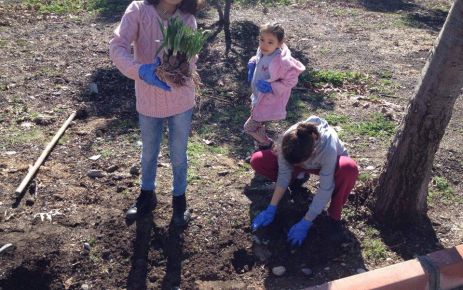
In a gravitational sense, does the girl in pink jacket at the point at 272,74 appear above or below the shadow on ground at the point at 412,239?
above

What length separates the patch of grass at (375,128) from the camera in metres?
5.59

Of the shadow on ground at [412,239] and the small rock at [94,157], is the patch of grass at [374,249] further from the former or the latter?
the small rock at [94,157]

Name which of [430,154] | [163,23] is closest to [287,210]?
[430,154]

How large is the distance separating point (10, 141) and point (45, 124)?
447mm

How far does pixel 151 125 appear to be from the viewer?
369cm

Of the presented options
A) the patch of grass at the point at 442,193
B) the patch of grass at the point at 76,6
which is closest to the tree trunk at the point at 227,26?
the patch of grass at the point at 76,6

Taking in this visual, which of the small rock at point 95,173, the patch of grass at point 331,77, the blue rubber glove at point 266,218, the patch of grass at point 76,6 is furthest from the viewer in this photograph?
the patch of grass at point 76,6

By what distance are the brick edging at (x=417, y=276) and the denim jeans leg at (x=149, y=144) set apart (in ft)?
4.70

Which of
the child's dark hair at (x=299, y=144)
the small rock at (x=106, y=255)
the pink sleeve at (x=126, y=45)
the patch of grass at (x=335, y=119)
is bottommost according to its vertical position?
the small rock at (x=106, y=255)

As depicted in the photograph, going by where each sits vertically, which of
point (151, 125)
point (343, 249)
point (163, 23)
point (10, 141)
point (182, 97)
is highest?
point (163, 23)

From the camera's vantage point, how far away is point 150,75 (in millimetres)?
3279

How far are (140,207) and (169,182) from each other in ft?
1.80

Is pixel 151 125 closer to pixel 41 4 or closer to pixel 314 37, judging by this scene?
pixel 314 37

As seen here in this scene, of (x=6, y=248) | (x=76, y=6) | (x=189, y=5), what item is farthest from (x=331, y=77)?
(x=76, y=6)
